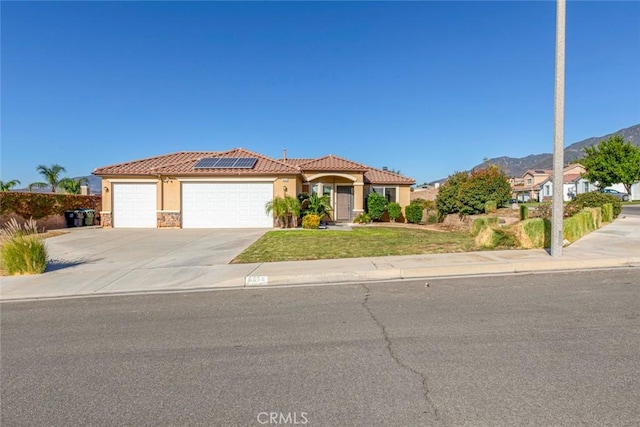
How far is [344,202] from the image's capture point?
23.8 meters

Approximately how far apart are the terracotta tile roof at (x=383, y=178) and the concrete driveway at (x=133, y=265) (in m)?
12.3

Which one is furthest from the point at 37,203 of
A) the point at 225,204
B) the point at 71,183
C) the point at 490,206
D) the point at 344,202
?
the point at 490,206

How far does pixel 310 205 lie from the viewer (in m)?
20.0

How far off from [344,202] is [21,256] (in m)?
17.4

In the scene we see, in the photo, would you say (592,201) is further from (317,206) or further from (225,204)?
(225,204)

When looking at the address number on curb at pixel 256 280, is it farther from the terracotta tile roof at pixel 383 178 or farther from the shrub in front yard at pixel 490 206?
the terracotta tile roof at pixel 383 178

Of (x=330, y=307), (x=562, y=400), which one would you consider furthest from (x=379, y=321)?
(x=562, y=400)

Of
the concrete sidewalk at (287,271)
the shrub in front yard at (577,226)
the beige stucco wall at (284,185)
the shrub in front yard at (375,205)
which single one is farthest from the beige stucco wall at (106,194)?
the shrub in front yard at (577,226)

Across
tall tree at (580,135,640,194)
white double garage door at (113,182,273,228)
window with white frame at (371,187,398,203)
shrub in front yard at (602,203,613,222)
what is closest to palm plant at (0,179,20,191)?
white double garage door at (113,182,273,228)

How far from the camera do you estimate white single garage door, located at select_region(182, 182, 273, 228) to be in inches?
787

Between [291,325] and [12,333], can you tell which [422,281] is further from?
[12,333]

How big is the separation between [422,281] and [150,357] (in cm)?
538

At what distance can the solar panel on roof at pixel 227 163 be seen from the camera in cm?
2020

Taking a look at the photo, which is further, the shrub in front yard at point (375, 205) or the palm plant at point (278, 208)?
the shrub in front yard at point (375, 205)
